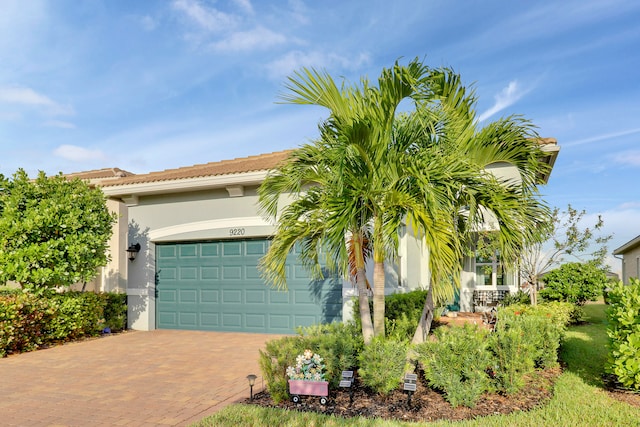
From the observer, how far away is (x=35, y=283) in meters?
9.85

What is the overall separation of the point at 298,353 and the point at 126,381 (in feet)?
10.6

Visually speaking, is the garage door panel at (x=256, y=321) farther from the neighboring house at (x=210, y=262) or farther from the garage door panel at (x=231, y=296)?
the garage door panel at (x=231, y=296)

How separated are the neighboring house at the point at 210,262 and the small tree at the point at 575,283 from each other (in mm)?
2047

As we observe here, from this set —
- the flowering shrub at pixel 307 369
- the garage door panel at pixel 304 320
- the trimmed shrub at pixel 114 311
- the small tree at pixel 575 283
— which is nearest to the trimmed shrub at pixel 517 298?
the small tree at pixel 575 283

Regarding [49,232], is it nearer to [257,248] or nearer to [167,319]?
[167,319]

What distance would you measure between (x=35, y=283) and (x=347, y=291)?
7184 millimetres

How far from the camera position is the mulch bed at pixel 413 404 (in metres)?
4.91

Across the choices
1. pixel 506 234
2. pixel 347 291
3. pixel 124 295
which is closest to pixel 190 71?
pixel 124 295

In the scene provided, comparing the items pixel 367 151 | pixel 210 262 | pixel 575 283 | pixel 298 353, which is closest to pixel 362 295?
pixel 298 353

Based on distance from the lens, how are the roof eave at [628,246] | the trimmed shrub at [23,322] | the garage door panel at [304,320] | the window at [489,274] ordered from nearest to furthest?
the trimmed shrub at [23,322], the garage door panel at [304,320], the window at [489,274], the roof eave at [628,246]

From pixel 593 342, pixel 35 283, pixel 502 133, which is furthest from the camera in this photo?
pixel 35 283

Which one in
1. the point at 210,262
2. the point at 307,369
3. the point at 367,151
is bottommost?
the point at 307,369

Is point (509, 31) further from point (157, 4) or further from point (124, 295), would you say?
point (124, 295)

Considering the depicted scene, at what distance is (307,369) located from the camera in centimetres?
533
